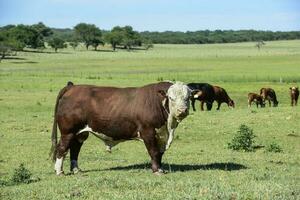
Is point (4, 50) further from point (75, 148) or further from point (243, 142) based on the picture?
point (75, 148)

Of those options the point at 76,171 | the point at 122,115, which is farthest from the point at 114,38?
the point at 122,115

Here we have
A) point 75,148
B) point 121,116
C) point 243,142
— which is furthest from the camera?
point 243,142

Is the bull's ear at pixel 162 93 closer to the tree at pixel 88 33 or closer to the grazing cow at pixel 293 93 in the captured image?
the grazing cow at pixel 293 93

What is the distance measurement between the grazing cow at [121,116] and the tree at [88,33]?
161 m

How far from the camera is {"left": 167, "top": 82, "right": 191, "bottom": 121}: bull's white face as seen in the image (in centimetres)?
1235

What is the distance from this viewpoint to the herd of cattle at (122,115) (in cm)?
1277

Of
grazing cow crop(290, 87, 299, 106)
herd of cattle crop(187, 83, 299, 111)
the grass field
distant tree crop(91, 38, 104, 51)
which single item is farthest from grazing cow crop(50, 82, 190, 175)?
distant tree crop(91, 38, 104, 51)

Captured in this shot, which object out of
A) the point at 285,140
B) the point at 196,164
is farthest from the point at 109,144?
the point at 285,140

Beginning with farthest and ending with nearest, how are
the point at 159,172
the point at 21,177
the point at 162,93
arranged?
the point at 162,93 → the point at 159,172 → the point at 21,177

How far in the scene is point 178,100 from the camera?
12.4 metres

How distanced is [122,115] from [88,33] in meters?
167

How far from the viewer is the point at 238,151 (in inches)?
718

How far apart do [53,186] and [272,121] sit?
15368mm

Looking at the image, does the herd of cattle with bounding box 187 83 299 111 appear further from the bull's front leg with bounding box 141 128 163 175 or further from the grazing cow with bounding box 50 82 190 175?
the bull's front leg with bounding box 141 128 163 175
